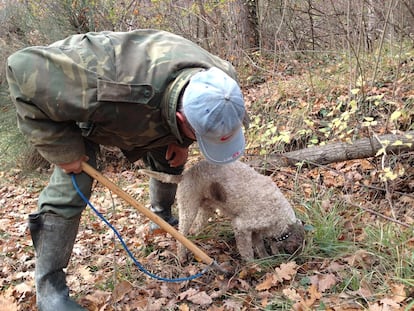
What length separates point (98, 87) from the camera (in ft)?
7.60

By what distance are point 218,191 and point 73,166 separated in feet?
3.21

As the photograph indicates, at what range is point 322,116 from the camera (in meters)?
5.26

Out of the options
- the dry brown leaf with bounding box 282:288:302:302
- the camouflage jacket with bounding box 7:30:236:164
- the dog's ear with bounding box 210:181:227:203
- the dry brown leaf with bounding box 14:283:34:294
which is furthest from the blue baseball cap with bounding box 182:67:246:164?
the dry brown leaf with bounding box 14:283:34:294

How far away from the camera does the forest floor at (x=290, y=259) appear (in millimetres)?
2650

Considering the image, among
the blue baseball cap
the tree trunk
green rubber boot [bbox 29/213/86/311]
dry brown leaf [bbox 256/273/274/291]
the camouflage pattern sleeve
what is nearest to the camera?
the blue baseball cap

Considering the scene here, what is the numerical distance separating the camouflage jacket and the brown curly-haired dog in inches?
18.9

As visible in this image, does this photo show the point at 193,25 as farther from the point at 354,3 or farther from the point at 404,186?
the point at 404,186

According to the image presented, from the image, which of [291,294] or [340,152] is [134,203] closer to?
[291,294]

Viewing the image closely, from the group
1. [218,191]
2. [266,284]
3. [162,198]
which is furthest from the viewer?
[162,198]

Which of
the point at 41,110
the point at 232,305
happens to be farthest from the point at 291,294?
the point at 41,110

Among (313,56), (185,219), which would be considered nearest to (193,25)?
(313,56)

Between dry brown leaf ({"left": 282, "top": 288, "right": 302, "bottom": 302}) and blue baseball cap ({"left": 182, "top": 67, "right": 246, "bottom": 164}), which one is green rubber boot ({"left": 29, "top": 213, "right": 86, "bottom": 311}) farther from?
dry brown leaf ({"left": 282, "top": 288, "right": 302, "bottom": 302})

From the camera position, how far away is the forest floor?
2650mm

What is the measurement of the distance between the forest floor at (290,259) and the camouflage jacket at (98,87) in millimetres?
1103
